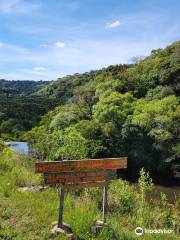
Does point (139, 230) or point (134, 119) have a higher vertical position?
point (134, 119)

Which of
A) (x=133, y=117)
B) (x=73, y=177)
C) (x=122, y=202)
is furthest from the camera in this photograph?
(x=133, y=117)

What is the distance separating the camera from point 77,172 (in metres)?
6.02

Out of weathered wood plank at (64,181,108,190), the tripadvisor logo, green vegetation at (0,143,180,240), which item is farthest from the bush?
weathered wood plank at (64,181,108,190)

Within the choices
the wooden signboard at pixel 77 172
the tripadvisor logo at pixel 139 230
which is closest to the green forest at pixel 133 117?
the tripadvisor logo at pixel 139 230

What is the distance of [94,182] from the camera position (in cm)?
619

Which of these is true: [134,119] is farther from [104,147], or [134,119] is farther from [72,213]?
[72,213]

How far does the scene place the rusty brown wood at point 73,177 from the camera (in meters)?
5.79

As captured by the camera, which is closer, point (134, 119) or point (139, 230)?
point (139, 230)

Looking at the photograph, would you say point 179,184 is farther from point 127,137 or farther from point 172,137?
point 127,137

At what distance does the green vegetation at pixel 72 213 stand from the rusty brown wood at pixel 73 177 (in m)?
0.61

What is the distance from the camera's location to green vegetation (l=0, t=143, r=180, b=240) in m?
5.74

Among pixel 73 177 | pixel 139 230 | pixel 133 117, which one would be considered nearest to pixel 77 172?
pixel 73 177

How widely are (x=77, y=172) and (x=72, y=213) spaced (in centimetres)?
80

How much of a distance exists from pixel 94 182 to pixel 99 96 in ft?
149
